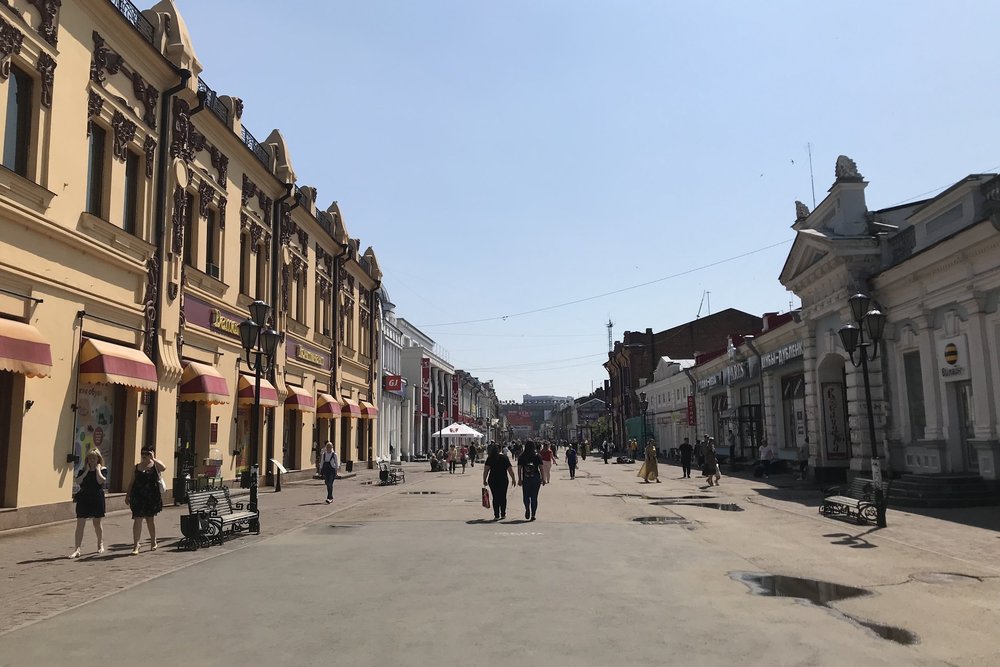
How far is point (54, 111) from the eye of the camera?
15234 mm

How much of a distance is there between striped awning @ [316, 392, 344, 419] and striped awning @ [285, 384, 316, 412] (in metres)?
3.33

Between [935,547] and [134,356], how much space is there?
54.7ft

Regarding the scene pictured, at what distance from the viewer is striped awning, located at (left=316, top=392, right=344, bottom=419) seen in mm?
34938

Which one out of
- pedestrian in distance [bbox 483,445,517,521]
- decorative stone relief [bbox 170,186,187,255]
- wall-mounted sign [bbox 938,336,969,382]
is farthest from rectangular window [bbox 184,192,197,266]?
wall-mounted sign [bbox 938,336,969,382]

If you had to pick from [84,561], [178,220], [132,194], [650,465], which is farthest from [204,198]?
[650,465]

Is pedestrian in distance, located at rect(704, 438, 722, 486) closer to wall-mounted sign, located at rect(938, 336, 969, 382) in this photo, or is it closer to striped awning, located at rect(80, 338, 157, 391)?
wall-mounted sign, located at rect(938, 336, 969, 382)

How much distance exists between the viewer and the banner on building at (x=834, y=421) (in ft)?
89.2

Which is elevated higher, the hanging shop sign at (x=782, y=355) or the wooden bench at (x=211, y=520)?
the hanging shop sign at (x=782, y=355)

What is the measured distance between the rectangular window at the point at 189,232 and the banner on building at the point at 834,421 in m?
22.0

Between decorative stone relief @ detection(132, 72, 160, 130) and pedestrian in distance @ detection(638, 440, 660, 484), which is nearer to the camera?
decorative stone relief @ detection(132, 72, 160, 130)

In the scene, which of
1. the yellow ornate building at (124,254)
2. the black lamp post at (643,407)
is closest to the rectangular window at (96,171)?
the yellow ornate building at (124,254)

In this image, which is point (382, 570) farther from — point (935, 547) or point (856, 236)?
point (856, 236)

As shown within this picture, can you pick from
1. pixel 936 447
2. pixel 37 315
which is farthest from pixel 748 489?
pixel 37 315

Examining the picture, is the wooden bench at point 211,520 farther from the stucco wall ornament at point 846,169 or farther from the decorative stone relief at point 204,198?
the stucco wall ornament at point 846,169
